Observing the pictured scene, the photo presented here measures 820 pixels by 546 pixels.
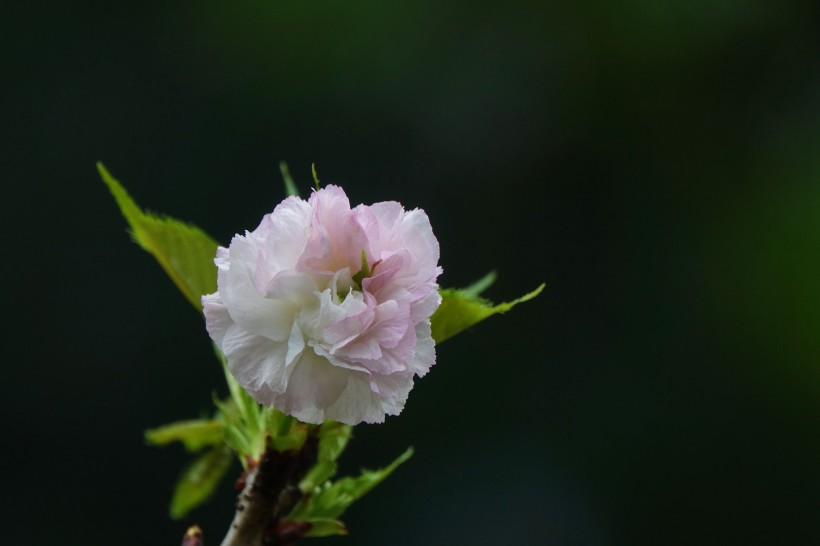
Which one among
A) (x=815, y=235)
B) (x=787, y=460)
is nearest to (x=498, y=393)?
(x=787, y=460)

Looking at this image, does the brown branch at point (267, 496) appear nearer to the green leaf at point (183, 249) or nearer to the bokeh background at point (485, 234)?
the green leaf at point (183, 249)

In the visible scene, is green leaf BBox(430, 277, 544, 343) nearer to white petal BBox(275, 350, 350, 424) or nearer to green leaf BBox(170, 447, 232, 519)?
white petal BBox(275, 350, 350, 424)

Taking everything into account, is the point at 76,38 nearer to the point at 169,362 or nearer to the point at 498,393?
the point at 169,362

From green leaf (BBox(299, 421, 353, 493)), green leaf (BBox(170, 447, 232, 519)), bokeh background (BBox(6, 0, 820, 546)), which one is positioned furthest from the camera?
bokeh background (BBox(6, 0, 820, 546))

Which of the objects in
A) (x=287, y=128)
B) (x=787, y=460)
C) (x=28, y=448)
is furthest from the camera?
(x=787, y=460)

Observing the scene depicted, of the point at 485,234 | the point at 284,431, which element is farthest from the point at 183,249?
the point at 485,234

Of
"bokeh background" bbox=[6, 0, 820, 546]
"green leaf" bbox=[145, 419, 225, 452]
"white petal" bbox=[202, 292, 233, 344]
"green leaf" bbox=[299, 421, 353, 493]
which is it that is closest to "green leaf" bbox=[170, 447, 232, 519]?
"green leaf" bbox=[145, 419, 225, 452]
